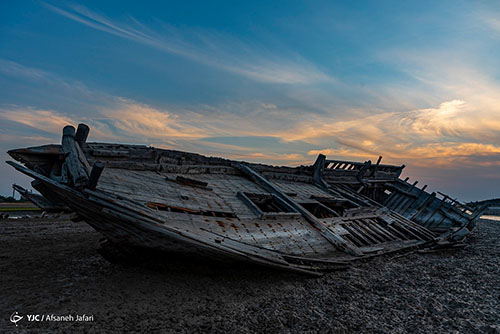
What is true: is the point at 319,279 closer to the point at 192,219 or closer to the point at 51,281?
the point at 192,219

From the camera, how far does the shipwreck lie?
18.0 feet

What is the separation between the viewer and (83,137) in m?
7.10

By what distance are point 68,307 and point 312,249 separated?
5.82m

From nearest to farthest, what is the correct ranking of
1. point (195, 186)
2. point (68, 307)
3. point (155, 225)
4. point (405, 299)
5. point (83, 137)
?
point (155, 225) → point (68, 307) → point (405, 299) → point (83, 137) → point (195, 186)

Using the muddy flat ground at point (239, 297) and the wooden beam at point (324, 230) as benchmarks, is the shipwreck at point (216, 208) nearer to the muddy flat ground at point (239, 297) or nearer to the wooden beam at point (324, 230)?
the wooden beam at point (324, 230)

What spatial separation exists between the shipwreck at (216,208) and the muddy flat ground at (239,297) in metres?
0.80

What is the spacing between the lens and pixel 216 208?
315 inches

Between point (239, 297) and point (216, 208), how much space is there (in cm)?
263

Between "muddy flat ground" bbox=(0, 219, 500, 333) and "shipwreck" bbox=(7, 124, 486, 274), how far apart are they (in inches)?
31.7

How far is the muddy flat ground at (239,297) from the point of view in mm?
5021

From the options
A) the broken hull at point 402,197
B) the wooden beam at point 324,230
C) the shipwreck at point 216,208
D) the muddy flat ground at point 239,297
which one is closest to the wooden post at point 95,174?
the shipwreck at point 216,208

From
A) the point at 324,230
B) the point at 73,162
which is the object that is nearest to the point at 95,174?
the point at 73,162

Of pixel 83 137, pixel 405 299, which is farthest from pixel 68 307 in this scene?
pixel 405 299

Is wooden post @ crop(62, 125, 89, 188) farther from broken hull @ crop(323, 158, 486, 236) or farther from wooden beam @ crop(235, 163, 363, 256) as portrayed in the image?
broken hull @ crop(323, 158, 486, 236)
